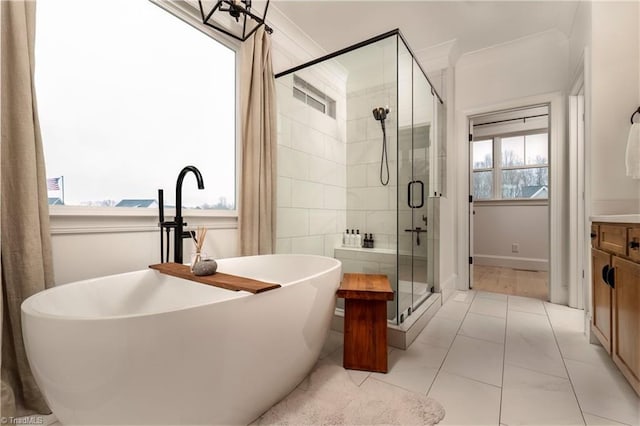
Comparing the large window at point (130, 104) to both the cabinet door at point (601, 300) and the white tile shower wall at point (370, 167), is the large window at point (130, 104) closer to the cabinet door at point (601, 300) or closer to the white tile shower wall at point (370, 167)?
the white tile shower wall at point (370, 167)

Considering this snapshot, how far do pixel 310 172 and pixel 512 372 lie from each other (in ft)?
6.89

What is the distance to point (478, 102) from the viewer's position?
3.22m

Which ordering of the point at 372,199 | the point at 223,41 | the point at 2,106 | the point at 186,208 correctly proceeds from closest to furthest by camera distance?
the point at 2,106 → the point at 186,208 → the point at 223,41 → the point at 372,199

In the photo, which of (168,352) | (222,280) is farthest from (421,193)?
(168,352)

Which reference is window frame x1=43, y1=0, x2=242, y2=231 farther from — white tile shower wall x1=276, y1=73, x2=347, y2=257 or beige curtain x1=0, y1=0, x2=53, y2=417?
white tile shower wall x1=276, y1=73, x2=347, y2=257

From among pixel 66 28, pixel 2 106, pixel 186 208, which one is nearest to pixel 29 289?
pixel 2 106

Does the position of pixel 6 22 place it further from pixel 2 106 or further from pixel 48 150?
pixel 48 150

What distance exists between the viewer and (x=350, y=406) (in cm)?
128

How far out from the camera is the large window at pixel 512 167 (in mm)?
4504

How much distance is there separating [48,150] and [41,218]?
39 centimetres

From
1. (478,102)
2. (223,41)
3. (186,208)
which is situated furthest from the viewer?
(478,102)

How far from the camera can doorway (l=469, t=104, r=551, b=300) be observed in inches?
173

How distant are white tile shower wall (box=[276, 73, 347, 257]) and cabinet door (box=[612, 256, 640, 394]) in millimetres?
1784

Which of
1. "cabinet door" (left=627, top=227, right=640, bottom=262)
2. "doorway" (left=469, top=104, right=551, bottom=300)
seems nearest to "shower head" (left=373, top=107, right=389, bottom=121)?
"cabinet door" (left=627, top=227, right=640, bottom=262)
